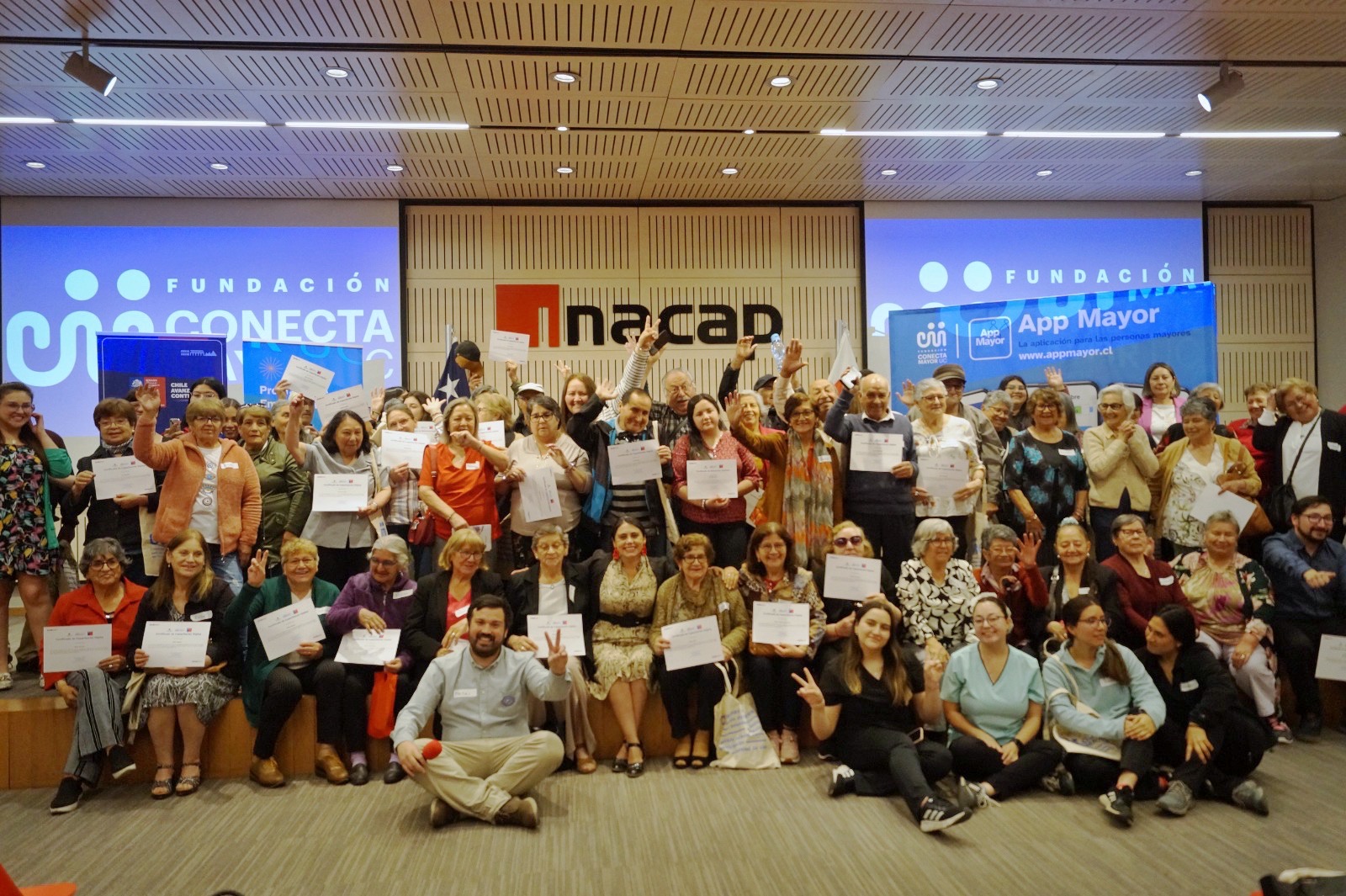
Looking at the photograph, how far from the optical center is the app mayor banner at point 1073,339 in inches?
292

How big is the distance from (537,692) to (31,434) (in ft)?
10.1

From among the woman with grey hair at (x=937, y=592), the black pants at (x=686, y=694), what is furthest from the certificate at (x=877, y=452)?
the black pants at (x=686, y=694)

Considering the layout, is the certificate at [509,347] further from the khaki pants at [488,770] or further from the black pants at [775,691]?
the khaki pants at [488,770]

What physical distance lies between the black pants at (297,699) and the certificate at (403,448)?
117cm

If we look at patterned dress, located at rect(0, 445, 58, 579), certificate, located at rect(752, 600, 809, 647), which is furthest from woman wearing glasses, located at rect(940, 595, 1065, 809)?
patterned dress, located at rect(0, 445, 58, 579)

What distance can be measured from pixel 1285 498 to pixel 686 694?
3542mm

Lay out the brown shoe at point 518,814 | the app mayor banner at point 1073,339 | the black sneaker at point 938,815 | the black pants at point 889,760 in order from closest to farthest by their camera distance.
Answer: the black sneaker at point 938,815 < the brown shoe at point 518,814 < the black pants at point 889,760 < the app mayor banner at point 1073,339

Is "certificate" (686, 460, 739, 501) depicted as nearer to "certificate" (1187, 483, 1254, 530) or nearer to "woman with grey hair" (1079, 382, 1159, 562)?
"woman with grey hair" (1079, 382, 1159, 562)

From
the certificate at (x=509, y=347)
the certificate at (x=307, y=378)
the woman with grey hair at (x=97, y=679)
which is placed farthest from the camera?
the certificate at (x=509, y=347)

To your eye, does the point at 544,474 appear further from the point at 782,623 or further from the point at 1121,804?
the point at 1121,804

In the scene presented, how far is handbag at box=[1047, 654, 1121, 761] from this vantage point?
4094 mm

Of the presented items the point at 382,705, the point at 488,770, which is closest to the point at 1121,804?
the point at 488,770

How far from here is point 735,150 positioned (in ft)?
23.8

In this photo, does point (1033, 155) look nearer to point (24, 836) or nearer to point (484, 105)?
point (484, 105)
